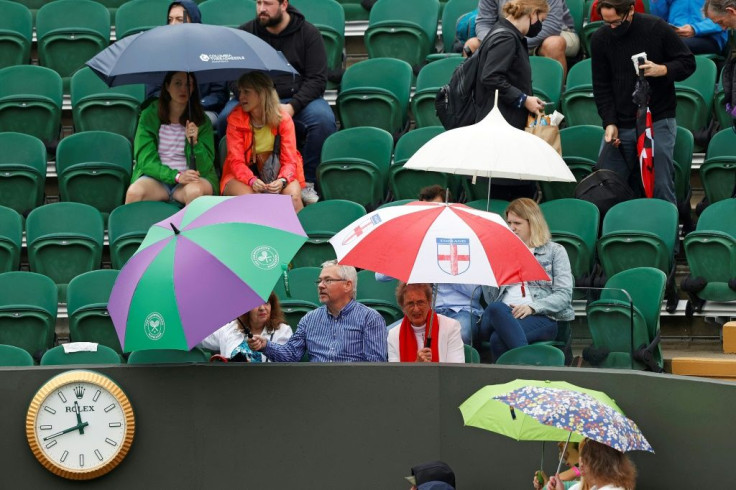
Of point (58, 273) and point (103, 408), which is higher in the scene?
point (58, 273)

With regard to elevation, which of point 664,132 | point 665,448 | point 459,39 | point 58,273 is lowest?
point 665,448

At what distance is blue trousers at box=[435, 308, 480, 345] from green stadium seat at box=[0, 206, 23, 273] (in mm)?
2916

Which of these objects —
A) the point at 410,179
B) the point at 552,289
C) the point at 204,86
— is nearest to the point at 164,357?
the point at 552,289

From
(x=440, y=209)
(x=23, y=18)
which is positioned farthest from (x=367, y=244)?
(x=23, y=18)

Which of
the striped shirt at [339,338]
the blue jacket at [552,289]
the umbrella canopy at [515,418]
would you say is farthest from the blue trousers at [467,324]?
the umbrella canopy at [515,418]

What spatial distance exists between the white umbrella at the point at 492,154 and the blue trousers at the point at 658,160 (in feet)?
3.83

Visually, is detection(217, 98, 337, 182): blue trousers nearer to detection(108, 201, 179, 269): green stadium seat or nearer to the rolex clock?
detection(108, 201, 179, 269): green stadium seat

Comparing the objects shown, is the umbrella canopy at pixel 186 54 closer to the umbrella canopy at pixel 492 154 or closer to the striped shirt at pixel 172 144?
the striped shirt at pixel 172 144

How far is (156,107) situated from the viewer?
969 cm

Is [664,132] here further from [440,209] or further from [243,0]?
[243,0]

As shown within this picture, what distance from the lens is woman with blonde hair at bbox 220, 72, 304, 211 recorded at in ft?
31.2

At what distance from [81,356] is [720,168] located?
412 cm

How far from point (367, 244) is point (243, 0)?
5.30 m

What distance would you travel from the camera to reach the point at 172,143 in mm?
9656
